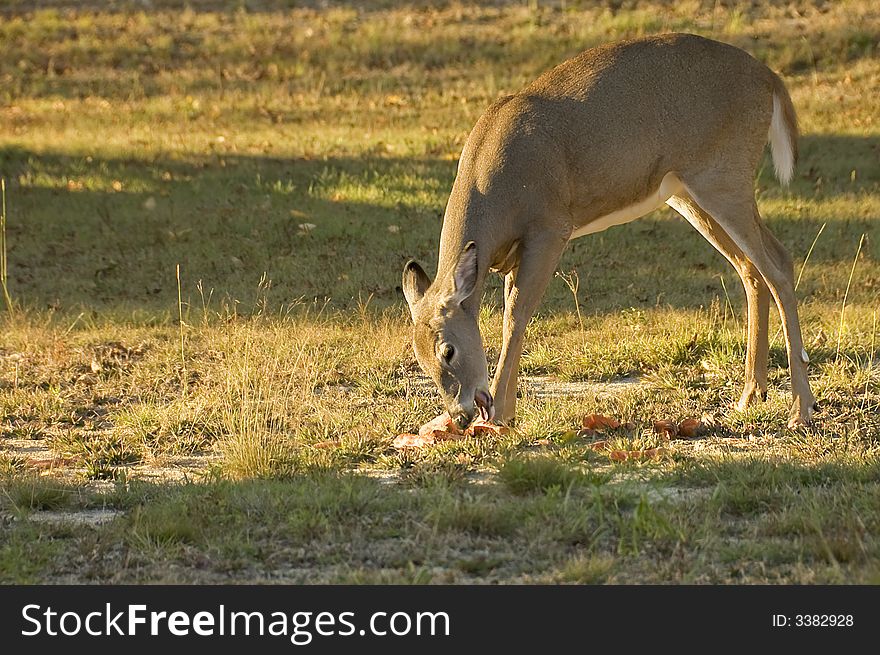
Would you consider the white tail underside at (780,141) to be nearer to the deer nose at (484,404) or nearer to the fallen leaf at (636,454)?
the fallen leaf at (636,454)

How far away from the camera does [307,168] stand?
1691 cm

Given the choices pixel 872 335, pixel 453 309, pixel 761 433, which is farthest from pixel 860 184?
pixel 453 309

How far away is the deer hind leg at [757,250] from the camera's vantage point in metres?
8.24

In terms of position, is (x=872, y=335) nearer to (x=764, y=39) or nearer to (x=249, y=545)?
(x=249, y=545)

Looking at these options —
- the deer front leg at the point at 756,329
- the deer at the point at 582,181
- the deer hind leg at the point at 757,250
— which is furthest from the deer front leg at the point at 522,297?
the deer front leg at the point at 756,329

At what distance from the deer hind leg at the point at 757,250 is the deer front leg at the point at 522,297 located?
984 mm

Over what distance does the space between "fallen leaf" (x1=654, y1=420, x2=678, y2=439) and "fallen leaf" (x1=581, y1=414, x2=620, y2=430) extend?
25cm

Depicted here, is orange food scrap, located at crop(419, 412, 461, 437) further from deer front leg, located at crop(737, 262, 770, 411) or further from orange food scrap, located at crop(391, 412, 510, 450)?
deer front leg, located at crop(737, 262, 770, 411)

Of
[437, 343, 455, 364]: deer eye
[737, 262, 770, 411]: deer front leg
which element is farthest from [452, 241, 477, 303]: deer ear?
[737, 262, 770, 411]: deer front leg

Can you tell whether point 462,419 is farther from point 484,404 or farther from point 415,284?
point 415,284

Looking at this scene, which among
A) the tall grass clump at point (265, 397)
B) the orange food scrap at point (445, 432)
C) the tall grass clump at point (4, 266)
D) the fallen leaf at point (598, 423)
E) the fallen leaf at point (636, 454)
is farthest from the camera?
the tall grass clump at point (4, 266)

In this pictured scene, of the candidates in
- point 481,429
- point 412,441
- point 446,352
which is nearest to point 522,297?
point 446,352

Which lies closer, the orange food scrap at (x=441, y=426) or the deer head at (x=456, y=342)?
the deer head at (x=456, y=342)

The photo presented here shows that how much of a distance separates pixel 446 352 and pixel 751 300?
2456mm
